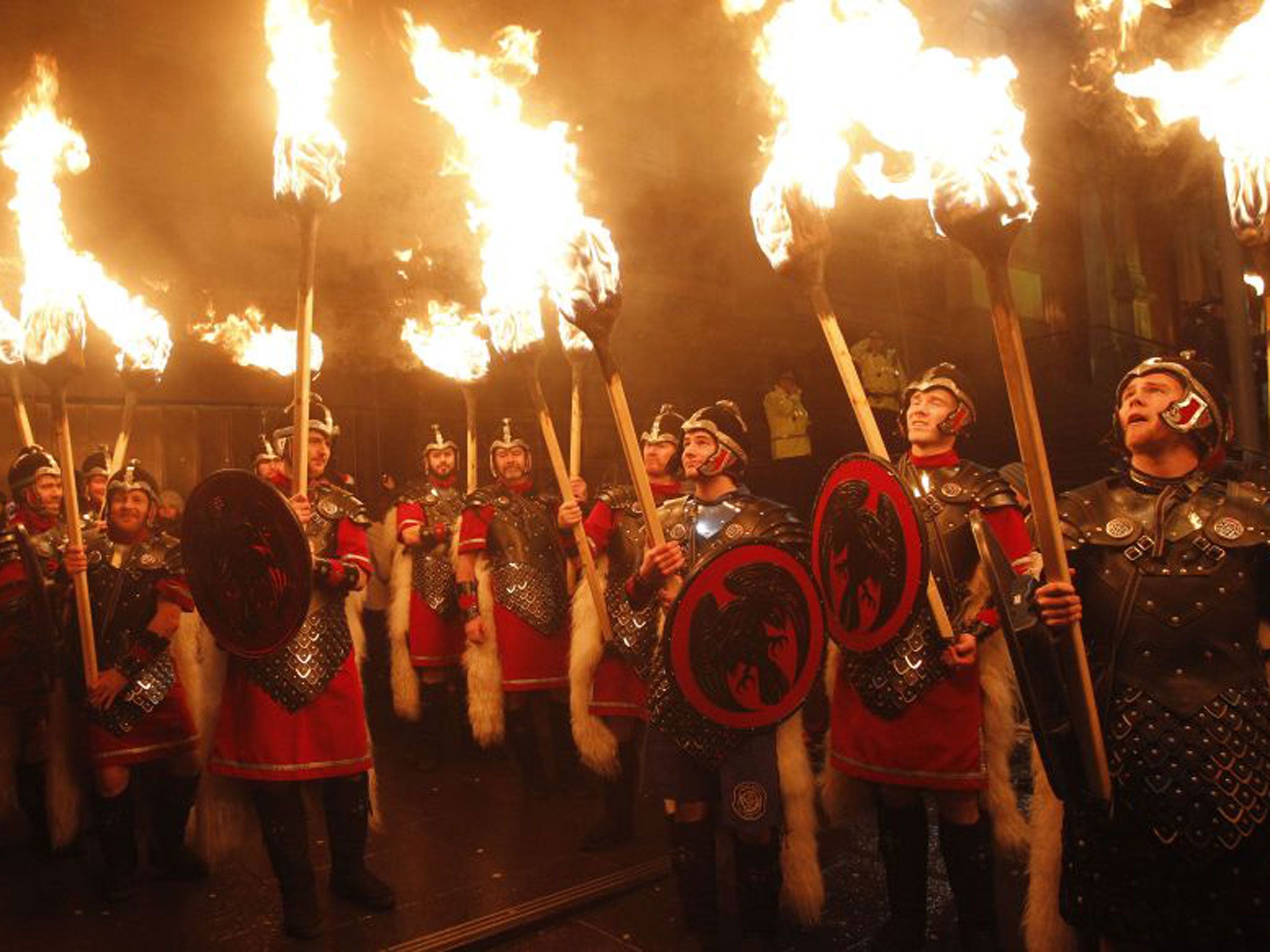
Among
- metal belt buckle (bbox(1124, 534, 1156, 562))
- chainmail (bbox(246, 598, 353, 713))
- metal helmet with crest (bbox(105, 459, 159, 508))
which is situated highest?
metal helmet with crest (bbox(105, 459, 159, 508))

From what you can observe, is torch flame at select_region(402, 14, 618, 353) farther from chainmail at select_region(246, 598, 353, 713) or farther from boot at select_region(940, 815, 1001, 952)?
boot at select_region(940, 815, 1001, 952)

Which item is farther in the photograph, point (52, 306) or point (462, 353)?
point (462, 353)

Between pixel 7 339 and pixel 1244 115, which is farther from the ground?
pixel 7 339

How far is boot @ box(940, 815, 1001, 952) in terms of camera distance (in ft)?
11.9

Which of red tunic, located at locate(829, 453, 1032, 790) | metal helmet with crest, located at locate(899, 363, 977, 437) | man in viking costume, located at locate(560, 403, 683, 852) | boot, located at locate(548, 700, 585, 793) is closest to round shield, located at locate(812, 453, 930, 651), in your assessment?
red tunic, located at locate(829, 453, 1032, 790)

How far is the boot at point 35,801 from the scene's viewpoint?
5574 mm

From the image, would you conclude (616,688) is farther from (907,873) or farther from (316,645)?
(907,873)

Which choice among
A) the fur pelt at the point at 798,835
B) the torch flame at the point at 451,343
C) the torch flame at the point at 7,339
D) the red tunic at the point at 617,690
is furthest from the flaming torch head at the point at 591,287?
the torch flame at the point at 7,339

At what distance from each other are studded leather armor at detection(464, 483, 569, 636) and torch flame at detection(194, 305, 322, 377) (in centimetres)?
450

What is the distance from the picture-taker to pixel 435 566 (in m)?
7.48

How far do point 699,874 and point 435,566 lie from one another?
4.18 m

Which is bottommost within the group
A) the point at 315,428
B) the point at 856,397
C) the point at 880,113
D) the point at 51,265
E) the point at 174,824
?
the point at 174,824

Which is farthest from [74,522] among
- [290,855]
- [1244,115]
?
[1244,115]

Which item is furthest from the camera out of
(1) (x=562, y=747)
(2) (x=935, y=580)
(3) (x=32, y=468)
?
(1) (x=562, y=747)
